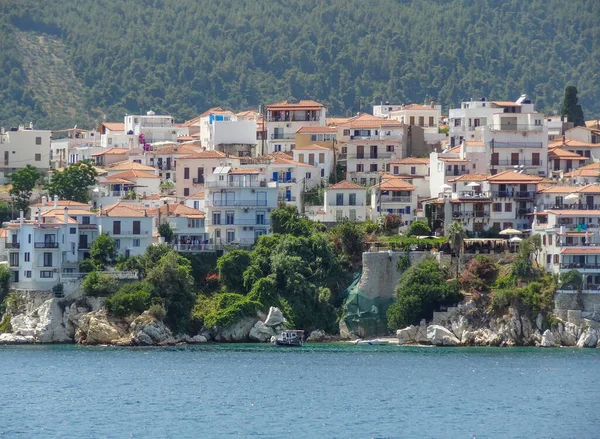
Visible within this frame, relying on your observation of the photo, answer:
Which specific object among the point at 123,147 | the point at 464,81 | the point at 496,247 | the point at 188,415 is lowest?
the point at 188,415

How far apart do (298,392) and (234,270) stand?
2058cm

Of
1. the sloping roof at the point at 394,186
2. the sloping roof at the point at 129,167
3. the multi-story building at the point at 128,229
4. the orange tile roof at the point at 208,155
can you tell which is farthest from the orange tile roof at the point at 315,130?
the multi-story building at the point at 128,229

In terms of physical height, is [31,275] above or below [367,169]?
below

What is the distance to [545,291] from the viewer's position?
292 ft

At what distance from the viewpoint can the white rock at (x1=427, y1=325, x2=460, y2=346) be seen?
88562 mm

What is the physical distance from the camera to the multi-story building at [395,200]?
100938mm

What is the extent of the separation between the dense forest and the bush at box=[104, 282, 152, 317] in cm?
8418

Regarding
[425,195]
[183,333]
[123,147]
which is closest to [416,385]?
[183,333]

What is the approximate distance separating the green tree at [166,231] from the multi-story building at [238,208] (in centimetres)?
246

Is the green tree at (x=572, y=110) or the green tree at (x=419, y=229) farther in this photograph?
the green tree at (x=572, y=110)

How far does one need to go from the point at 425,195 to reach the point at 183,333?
21.1 metres

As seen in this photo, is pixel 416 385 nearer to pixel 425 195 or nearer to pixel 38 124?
pixel 425 195

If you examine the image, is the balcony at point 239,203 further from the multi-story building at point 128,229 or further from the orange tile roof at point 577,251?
the orange tile roof at point 577,251

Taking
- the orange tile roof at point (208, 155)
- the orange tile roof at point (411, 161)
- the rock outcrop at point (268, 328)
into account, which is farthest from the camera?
the orange tile roof at point (411, 161)
